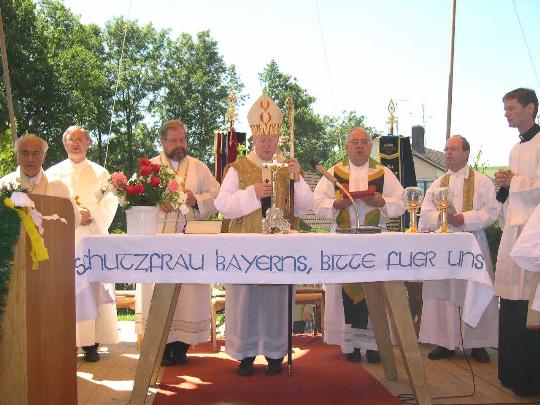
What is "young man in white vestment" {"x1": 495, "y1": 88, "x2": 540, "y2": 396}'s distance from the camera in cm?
417

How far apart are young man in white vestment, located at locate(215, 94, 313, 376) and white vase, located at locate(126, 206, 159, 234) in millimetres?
819

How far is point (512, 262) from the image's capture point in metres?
4.46

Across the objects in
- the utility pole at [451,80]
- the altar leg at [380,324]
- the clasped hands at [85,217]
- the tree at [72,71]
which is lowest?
the altar leg at [380,324]

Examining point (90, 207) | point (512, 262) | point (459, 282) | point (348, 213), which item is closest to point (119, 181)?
point (90, 207)

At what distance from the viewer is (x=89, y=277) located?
11.0 feet

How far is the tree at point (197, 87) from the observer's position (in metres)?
34.9

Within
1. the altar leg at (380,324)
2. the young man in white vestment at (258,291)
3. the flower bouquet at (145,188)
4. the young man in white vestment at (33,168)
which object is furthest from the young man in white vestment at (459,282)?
the young man in white vestment at (33,168)

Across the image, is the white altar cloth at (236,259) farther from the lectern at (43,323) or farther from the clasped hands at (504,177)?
the clasped hands at (504,177)

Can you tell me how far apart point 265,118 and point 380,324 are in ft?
5.59

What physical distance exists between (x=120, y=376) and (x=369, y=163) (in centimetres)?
278

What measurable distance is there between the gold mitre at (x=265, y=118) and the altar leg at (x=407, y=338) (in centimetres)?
164

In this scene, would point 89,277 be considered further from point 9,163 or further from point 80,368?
point 9,163

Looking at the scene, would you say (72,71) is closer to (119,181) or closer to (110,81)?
(110,81)

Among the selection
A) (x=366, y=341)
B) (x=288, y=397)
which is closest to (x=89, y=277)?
(x=288, y=397)
